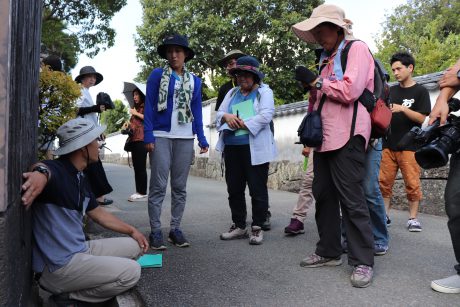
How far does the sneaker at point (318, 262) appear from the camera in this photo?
3416 mm

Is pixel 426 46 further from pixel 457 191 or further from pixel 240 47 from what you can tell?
pixel 457 191

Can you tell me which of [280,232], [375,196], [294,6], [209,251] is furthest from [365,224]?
[294,6]

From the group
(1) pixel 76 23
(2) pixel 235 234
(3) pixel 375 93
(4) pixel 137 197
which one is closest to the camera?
(3) pixel 375 93

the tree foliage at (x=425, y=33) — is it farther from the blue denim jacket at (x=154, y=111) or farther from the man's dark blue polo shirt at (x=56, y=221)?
the man's dark blue polo shirt at (x=56, y=221)

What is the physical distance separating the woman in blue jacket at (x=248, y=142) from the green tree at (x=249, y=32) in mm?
14234

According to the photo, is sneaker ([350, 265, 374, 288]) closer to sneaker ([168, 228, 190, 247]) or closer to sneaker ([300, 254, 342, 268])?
sneaker ([300, 254, 342, 268])

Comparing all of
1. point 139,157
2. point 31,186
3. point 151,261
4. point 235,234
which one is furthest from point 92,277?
point 139,157

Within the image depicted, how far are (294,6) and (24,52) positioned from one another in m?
19.6

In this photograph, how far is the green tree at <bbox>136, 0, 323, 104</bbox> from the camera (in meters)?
19.2

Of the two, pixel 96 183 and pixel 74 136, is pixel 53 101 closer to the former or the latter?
pixel 96 183

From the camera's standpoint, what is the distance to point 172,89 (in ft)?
13.5

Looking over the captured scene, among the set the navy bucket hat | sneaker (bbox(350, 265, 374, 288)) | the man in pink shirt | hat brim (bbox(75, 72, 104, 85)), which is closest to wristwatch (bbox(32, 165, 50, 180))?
the man in pink shirt

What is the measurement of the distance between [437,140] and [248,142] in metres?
1.86

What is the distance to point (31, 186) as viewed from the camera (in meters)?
2.08
